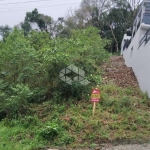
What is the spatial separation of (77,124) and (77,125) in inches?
1.2

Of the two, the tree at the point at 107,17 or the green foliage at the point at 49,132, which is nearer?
the green foliage at the point at 49,132

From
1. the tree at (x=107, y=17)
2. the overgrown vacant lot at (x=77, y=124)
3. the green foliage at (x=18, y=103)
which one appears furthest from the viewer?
the tree at (x=107, y=17)

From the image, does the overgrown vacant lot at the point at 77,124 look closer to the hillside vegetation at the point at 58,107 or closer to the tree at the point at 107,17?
the hillside vegetation at the point at 58,107

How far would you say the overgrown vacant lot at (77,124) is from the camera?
451cm

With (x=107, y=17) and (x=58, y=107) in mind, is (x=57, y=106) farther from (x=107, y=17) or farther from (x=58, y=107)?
(x=107, y=17)

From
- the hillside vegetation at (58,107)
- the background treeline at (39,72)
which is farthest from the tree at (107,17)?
the hillside vegetation at (58,107)

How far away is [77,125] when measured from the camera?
5.00 meters

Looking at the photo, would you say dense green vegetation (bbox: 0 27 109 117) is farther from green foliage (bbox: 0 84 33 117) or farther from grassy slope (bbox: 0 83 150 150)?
grassy slope (bbox: 0 83 150 150)

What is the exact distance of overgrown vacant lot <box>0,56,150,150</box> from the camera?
4.51 m

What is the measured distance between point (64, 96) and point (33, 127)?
68.5 inches

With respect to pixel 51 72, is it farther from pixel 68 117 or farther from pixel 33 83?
pixel 68 117

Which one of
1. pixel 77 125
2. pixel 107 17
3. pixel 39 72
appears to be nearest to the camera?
pixel 77 125

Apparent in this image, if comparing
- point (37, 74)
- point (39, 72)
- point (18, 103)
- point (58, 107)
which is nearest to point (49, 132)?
point (58, 107)

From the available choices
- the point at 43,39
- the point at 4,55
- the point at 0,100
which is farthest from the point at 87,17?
the point at 0,100
